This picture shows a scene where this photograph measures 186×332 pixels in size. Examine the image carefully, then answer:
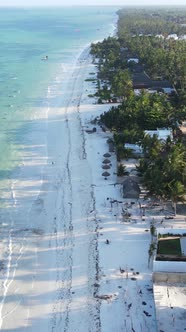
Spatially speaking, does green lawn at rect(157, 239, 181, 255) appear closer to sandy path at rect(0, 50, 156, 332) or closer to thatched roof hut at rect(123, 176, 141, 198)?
sandy path at rect(0, 50, 156, 332)

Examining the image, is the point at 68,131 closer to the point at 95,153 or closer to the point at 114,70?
the point at 95,153

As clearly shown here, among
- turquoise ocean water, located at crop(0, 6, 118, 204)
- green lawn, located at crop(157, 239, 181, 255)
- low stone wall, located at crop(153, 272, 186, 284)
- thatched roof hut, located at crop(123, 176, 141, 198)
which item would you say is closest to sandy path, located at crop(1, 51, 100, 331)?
thatched roof hut, located at crop(123, 176, 141, 198)

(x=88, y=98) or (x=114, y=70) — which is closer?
(x=88, y=98)

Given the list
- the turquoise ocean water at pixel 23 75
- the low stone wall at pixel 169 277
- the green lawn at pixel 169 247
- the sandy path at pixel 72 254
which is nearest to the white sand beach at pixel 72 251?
the sandy path at pixel 72 254

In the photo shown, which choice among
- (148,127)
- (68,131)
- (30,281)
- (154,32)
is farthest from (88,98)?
(154,32)

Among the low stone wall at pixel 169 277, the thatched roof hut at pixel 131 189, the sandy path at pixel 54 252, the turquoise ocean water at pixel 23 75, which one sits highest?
the turquoise ocean water at pixel 23 75

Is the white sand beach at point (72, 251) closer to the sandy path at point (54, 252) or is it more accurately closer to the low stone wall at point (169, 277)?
the sandy path at point (54, 252)
